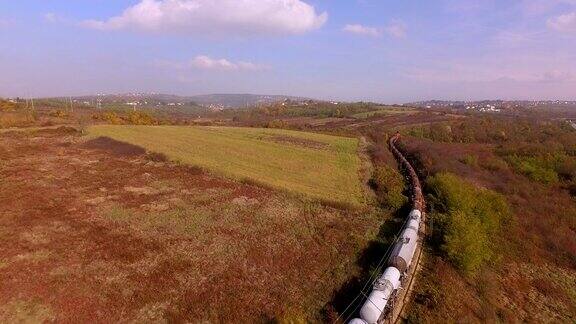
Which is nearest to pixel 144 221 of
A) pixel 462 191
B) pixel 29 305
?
pixel 29 305

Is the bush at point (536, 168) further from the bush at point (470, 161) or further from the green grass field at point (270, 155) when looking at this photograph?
the green grass field at point (270, 155)

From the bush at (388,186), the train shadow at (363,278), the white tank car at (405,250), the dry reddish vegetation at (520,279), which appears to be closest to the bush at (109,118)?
the bush at (388,186)

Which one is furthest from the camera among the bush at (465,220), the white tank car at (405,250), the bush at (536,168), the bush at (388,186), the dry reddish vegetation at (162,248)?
the bush at (536,168)

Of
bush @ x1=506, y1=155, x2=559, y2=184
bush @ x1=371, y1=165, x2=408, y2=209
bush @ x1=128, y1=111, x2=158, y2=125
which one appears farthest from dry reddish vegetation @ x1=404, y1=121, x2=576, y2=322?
bush @ x1=128, y1=111, x2=158, y2=125

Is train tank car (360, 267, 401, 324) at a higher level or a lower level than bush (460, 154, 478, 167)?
higher

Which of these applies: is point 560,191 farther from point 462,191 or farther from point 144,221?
point 144,221

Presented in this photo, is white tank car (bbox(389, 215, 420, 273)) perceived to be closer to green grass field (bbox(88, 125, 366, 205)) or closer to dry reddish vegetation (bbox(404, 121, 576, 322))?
dry reddish vegetation (bbox(404, 121, 576, 322))
